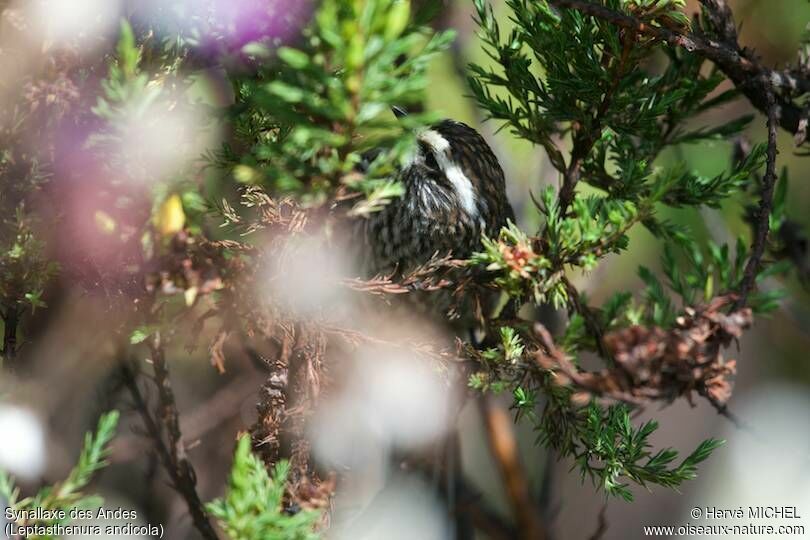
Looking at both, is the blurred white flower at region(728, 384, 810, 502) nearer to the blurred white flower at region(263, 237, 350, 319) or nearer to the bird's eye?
the bird's eye

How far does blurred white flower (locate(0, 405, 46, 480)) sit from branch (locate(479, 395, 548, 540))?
1.06m

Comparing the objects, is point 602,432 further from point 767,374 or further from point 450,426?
point 767,374

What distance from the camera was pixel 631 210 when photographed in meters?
0.98

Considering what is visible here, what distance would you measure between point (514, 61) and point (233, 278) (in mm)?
520

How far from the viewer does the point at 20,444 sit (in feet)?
3.82

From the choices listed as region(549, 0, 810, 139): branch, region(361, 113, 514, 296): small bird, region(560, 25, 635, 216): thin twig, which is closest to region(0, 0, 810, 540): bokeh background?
region(361, 113, 514, 296): small bird

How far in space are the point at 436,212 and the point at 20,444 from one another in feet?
2.74

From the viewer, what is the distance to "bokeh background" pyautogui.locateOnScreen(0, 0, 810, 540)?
94 centimetres

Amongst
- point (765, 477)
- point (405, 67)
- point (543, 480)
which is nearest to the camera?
point (405, 67)

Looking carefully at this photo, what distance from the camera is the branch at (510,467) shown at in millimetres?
1895

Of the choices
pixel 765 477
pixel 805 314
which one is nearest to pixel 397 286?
pixel 805 314
